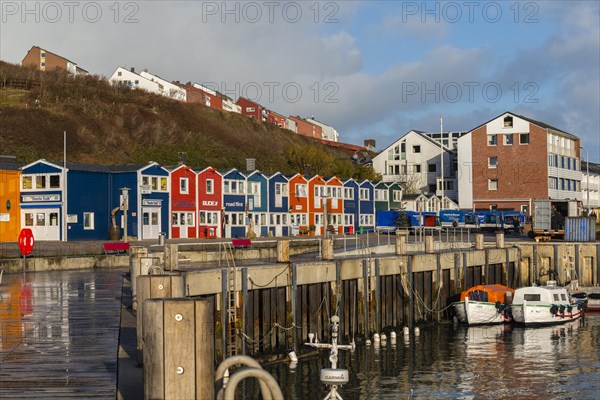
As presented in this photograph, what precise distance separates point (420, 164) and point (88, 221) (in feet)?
220

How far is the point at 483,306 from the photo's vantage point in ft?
152

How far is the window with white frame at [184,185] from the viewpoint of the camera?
3204 inches

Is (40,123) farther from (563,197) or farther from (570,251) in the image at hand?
(570,251)

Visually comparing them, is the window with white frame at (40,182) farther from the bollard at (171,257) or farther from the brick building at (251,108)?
the brick building at (251,108)

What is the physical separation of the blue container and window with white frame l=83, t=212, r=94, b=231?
4077cm

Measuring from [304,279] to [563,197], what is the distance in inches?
3601

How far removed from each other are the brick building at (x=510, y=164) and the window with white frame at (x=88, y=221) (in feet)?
193

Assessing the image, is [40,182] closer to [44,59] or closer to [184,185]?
[184,185]

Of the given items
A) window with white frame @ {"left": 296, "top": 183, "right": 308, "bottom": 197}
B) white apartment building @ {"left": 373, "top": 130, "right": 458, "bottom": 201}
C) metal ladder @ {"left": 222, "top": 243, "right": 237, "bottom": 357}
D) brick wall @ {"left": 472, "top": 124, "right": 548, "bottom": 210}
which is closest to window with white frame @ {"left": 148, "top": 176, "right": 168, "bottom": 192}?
window with white frame @ {"left": 296, "top": 183, "right": 308, "bottom": 197}

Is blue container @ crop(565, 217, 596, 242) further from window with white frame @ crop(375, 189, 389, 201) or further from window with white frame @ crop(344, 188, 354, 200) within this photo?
window with white frame @ crop(375, 189, 389, 201)

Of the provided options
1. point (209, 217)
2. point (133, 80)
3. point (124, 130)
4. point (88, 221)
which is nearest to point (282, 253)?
point (88, 221)

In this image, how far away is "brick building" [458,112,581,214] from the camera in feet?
370

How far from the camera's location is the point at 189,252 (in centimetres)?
5294

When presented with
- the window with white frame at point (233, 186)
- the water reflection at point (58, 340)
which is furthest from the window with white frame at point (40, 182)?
the water reflection at point (58, 340)
